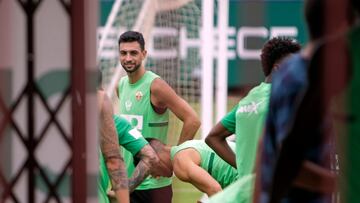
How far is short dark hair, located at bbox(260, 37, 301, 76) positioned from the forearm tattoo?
65 centimetres

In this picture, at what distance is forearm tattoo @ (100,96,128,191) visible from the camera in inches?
167

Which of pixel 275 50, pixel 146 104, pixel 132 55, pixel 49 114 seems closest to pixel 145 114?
pixel 146 104

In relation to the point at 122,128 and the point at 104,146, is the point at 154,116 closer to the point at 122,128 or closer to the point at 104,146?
the point at 122,128

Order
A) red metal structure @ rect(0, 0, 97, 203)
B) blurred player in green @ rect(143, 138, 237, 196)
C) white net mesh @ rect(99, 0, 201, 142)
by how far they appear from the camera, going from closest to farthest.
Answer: red metal structure @ rect(0, 0, 97, 203) → blurred player in green @ rect(143, 138, 237, 196) → white net mesh @ rect(99, 0, 201, 142)

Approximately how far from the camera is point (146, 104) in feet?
18.8

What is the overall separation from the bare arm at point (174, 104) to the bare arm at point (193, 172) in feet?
1.95

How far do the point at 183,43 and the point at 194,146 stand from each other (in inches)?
110

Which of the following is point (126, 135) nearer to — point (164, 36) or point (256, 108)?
point (256, 108)

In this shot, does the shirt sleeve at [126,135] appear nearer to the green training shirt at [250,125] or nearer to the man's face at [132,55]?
the green training shirt at [250,125]

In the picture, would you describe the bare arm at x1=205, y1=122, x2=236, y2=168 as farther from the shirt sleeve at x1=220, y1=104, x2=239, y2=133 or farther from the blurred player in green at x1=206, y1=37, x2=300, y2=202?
the blurred player in green at x1=206, y1=37, x2=300, y2=202

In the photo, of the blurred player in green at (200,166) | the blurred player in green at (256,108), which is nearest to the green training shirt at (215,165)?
the blurred player in green at (200,166)

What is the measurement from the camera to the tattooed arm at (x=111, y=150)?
4.23 meters

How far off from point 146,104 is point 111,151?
1414 mm

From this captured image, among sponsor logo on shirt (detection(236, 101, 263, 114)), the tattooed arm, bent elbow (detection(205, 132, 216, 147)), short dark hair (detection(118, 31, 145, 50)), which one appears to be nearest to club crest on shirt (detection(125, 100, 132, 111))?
short dark hair (detection(118, 31, 145, 50))
